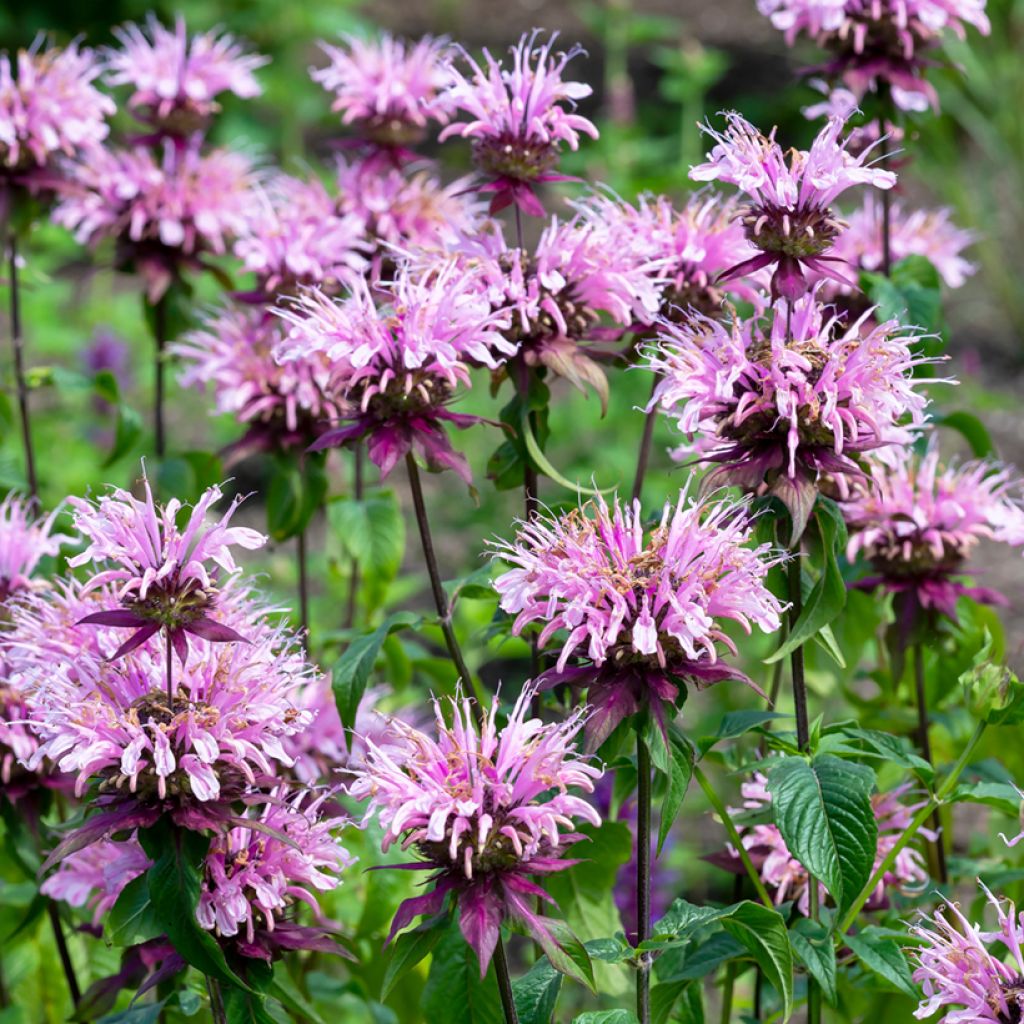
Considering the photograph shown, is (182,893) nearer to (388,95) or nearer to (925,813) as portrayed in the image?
(925,813)

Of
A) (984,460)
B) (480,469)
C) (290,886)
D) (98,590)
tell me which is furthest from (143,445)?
(480,469)

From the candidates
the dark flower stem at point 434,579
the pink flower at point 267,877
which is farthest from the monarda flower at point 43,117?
the pink flower at point 267,877

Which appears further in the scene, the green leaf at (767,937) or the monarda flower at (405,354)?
the monarda flower at (405,354)

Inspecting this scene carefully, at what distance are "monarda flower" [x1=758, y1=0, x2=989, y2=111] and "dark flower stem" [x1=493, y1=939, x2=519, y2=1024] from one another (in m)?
1.33

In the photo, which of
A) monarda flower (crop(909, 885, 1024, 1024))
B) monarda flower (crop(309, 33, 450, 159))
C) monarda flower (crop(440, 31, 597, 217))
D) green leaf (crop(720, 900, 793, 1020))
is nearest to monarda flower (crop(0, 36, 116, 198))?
monarda flower (crop(309, 33, 450, 159))

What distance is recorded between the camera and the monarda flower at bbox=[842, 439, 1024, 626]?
2045 millimetres

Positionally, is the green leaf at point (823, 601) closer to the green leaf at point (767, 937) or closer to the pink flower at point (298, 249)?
the green leaf at point (767, 937)

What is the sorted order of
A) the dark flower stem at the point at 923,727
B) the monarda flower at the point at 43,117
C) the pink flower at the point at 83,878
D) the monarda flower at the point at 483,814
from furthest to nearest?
the monarda flower at the point at 43,117 → the dark flower stem at the point at 923,727 → the pink flower at the point at 83,878 → the monarda flower at the point at 483,814

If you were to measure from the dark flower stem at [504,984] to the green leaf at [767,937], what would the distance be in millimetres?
220

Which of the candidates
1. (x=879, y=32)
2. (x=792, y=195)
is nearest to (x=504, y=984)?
(x=792, y=195)

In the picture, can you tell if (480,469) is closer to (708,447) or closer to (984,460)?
(984,460)

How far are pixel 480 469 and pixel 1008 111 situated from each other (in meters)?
2.39

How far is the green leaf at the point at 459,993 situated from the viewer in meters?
1.57

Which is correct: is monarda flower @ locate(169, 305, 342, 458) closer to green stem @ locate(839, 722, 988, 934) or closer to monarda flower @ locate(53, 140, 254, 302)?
monarda flower @ locate(53, 140, 254, 302)
